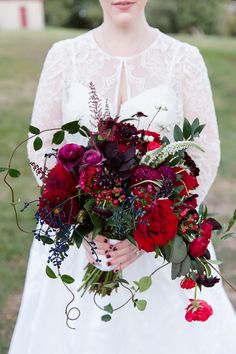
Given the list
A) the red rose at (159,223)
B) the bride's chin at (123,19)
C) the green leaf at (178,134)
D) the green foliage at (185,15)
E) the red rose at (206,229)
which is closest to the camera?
the red rose at (159,223)

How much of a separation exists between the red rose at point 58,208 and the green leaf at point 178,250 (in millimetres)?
352

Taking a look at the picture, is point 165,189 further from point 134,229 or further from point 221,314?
point 221,314

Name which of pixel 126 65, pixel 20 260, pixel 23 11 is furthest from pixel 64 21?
pixel 126 65

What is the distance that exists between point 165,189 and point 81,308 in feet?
3.17

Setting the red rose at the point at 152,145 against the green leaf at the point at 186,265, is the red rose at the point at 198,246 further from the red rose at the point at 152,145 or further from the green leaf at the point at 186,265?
the red rose at the point at 152,145

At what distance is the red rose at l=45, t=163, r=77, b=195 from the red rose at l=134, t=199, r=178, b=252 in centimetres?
26

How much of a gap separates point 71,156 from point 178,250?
19.1 inches

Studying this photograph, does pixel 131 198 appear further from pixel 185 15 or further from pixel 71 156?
pixel 185 15

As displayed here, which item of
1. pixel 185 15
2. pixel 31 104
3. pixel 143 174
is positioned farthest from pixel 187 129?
pixel 185 15

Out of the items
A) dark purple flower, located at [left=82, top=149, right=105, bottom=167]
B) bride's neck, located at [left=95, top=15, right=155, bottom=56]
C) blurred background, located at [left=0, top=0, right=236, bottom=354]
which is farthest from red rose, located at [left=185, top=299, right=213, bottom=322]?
blurred background, located at [left=0, top=0, right=236, bottom=354]

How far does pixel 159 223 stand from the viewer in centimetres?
178

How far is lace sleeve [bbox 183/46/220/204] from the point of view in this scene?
2.45 m

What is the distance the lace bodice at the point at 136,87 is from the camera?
245 cm

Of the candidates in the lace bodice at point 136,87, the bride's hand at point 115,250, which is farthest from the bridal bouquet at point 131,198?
the lace bodice at point 136,87
